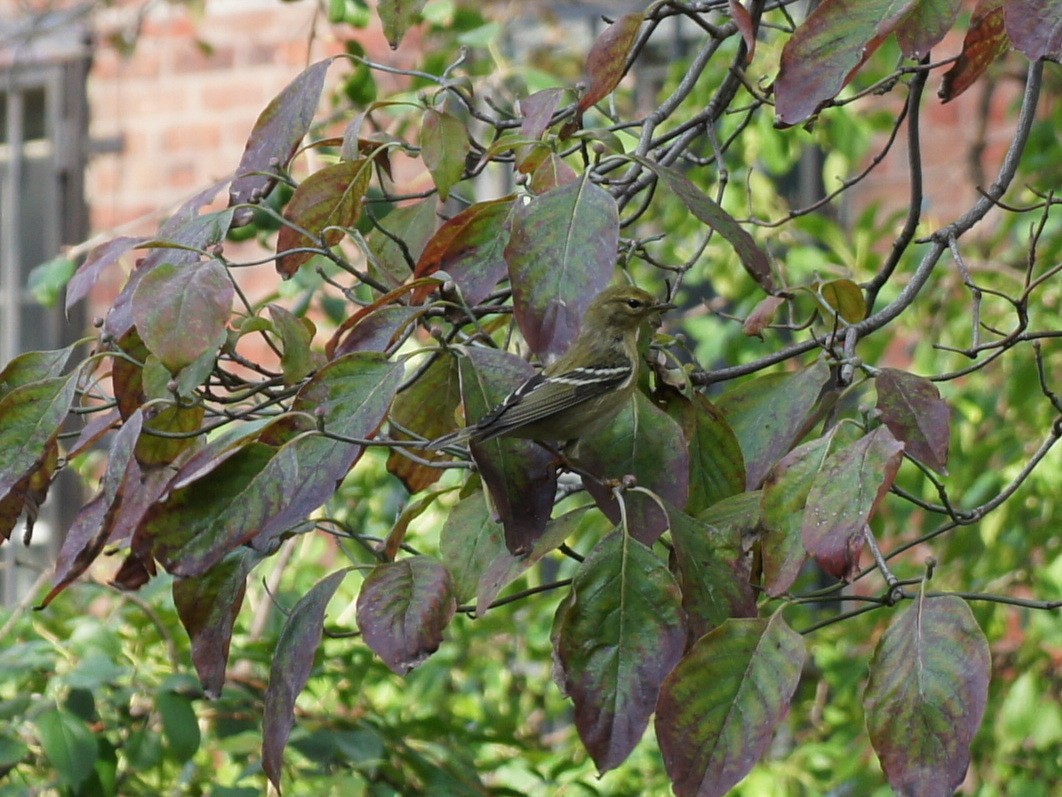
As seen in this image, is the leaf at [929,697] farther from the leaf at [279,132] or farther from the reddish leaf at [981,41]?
the leaf at [279,132]

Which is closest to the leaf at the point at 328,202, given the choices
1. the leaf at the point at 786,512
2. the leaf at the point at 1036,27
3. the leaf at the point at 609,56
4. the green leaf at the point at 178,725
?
the leaf at the point at 609,56

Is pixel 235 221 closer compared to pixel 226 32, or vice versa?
pixel 235 221

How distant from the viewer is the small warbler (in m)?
1.47

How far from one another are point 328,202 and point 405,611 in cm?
55

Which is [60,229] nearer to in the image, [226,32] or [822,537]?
[226,32]

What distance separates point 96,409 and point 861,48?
36.5 inches

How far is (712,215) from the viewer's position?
1.39m

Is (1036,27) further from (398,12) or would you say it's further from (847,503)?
(398,12)

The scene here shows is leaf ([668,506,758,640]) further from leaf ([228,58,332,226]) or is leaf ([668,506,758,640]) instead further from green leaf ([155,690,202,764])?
green leaf ([155,690,202,764])

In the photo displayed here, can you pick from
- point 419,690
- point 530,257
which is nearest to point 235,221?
point 530,257

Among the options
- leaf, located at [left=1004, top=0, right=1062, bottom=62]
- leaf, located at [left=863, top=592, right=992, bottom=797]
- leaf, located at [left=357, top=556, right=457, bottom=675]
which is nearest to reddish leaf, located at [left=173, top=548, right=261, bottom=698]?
leaf, located at [left=357, top=556, right=457, bottom=675]

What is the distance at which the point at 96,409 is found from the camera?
1662 mm

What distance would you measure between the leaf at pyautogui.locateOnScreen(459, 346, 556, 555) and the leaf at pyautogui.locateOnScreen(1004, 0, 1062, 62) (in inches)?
20.9

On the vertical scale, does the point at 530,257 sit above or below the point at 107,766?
above
